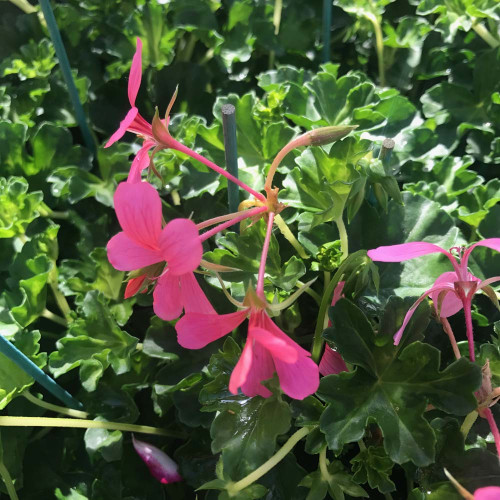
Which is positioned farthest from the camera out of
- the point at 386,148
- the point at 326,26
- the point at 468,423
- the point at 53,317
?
the point at 326,26

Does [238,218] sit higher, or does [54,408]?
[238,218]

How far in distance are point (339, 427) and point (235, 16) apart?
95 centimetres

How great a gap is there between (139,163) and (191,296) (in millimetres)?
176

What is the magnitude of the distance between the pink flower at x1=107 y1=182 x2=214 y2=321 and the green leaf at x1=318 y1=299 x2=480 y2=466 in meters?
0.21

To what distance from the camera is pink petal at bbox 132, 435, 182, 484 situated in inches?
35.3

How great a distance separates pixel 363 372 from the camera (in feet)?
2.31

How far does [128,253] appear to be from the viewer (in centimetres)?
57

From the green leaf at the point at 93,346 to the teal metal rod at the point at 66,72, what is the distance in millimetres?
415

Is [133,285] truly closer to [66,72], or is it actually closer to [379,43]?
[66,72]

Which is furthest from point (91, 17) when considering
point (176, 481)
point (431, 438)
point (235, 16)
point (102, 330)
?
point (431, 438)

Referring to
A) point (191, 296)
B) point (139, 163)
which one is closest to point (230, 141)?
point (139, 163)

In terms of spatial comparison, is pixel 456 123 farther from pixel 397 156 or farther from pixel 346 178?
pixel 346 178

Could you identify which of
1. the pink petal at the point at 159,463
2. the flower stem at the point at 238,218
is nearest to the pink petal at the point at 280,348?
the flower stem at the point at 238,218

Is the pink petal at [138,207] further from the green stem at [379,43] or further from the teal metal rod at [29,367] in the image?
the green stem at [379,43]
